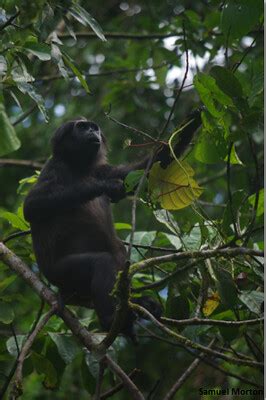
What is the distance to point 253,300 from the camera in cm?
454

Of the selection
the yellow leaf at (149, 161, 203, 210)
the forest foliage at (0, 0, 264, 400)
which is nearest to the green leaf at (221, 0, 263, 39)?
the forest foliage at (0, 0, 264, 400)

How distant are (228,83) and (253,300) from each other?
1.42 meters

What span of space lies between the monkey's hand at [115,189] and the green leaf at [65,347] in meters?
1.29

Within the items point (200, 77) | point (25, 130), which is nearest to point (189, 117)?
point (200, 77)

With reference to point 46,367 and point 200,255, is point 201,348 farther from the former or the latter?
point 46,367

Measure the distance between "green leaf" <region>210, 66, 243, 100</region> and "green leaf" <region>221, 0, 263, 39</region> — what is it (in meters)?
0.62

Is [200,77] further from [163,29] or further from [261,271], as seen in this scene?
[163,29]

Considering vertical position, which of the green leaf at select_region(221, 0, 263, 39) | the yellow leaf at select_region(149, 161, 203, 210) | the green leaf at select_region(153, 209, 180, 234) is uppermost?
the green leaf at select_region(221, 0, 263, 39)

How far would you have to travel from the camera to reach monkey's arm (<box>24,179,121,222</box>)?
623cm

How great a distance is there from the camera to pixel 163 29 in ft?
29.4

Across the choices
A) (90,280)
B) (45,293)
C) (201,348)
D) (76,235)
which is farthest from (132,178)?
(76,235)

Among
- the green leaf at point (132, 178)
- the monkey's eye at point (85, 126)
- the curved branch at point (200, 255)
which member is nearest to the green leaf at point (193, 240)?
the green leaf at point (132, 178)

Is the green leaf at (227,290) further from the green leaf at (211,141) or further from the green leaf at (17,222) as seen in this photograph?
the green leaf at (17,222)

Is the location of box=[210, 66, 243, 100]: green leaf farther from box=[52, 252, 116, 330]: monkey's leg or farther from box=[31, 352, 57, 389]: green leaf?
box=[31, 352, 57, 389]: green leaf
